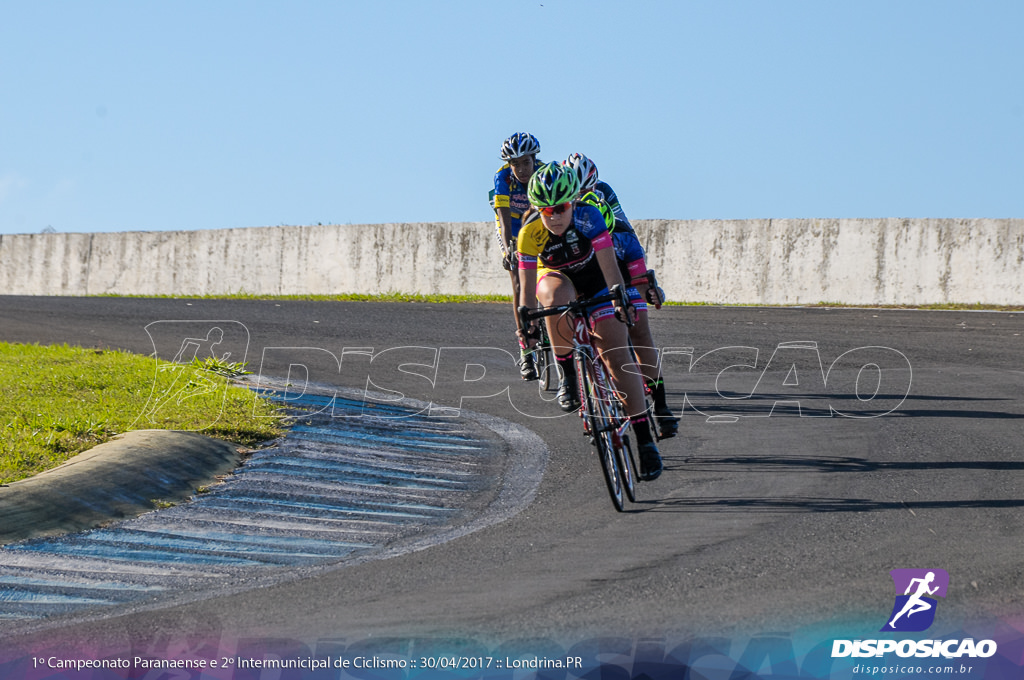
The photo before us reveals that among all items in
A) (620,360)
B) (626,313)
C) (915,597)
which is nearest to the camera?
(915,597)

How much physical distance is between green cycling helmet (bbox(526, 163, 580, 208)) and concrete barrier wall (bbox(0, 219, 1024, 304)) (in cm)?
1290

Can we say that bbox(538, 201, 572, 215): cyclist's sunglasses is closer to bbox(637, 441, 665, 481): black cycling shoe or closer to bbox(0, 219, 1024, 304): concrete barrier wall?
bbox(637, 441, 665, 481): black cycling shoe

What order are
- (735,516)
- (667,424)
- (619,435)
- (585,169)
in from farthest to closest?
1. (667,424)
2. (585,169)
3. (619,435)
4. (735,516)

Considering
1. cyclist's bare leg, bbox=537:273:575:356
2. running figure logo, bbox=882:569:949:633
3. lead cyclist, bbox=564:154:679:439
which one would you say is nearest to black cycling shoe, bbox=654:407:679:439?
lead cyclist, bbox=564:154:679:439

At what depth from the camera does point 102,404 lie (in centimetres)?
856

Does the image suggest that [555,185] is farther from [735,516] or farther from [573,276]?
[735,516]

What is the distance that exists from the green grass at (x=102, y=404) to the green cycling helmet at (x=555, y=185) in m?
3.17

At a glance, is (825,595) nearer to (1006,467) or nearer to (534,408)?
(1006,467)

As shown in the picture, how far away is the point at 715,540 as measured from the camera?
5270 mm

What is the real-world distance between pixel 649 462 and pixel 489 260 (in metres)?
14.9

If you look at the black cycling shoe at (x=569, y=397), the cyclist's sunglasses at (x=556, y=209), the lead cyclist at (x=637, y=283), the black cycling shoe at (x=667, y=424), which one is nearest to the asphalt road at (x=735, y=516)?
the black cycling shoe at (x=667, y=424)

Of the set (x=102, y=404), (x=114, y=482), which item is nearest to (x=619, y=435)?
(x=114, y=482)

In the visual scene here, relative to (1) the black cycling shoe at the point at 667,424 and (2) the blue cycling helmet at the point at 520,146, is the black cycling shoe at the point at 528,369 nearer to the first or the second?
(2) the blue cycling helmet at the point at 520,146

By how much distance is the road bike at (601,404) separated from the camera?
5988 mm
